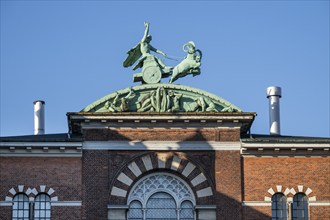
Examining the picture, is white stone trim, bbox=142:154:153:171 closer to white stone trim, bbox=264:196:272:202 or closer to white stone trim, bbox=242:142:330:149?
white stone trim, bbox=242:142:330:149

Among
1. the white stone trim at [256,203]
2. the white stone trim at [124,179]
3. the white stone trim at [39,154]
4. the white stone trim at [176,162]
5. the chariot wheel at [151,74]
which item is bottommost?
the white stone trim at [256,203]

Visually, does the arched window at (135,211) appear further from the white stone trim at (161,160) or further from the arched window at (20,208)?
the arched window at (20,208)

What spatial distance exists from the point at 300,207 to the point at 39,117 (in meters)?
16.9

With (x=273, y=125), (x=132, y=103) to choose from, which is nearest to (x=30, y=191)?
(x=132, y=103)

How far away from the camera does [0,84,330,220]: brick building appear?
61250 millimetres

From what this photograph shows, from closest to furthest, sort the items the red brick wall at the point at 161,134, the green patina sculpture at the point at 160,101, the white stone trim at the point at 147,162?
1. the white stone trim at the point at 147,162
2. the red brick wall at the point at 161,134
3. the green patina sculpture at the point at 160,101

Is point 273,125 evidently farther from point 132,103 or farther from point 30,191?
point 30,191

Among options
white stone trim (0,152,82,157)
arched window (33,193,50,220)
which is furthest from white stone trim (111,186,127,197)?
arched window (33,193,50,220)

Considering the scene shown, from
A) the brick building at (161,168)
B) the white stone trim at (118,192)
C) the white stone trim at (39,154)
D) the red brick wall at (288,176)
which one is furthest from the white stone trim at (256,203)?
the white stone trim at (39,154)

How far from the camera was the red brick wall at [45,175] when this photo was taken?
61.2 meters

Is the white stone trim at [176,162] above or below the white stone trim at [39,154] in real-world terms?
below

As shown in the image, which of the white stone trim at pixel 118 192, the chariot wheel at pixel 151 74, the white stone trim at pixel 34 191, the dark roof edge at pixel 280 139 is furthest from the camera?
the chariot wheel at pixel 151 74

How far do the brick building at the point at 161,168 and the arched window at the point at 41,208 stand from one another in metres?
0.05

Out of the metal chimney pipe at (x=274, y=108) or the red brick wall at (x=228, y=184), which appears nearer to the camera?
the red brick wall at (x=228, y=184)
